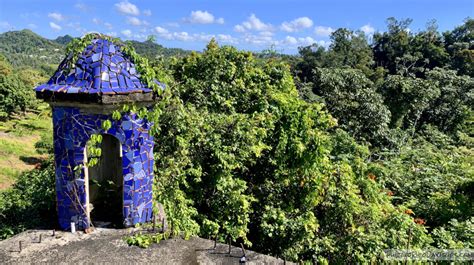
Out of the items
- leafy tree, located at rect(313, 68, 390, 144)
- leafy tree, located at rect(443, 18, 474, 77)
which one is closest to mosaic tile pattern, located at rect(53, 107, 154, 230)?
leafy tree, located at rect(313, 68, 390, 144)

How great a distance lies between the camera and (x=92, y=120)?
15.1 feet

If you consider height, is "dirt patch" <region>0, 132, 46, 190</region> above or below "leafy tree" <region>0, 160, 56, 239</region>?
below

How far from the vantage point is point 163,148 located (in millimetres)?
6809

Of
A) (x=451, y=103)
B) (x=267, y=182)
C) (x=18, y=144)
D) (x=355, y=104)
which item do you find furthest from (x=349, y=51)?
(x=267, y=182)

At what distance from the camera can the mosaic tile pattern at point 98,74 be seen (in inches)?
177

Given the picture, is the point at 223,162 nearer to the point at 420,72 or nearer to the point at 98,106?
the point at 98,106

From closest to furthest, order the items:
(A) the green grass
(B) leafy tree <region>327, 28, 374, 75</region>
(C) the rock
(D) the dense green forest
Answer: (C) the rock < (D) the dense green forest < (A) the green grass < (B) leafy tree <region>327, 28, 374, 75</region>

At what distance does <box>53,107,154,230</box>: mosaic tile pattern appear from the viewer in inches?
182

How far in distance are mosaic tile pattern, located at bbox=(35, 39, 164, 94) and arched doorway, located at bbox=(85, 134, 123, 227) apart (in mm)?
1446

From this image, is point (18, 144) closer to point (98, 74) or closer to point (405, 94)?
point (405, 94)

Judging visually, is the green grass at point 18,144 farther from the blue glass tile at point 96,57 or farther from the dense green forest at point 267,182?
the blue glass tile at point 96,57

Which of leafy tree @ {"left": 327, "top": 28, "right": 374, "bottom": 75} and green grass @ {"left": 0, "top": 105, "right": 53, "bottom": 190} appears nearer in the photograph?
green grass @ {"left": 0, "top": 105, "right": 53, "bottom": 190}

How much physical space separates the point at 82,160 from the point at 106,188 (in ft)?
4.65

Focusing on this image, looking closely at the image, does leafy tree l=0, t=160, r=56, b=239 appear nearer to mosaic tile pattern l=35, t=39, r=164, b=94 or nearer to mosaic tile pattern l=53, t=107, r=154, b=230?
mosaic tile pattern l=53, t=107, r=154, b=230
